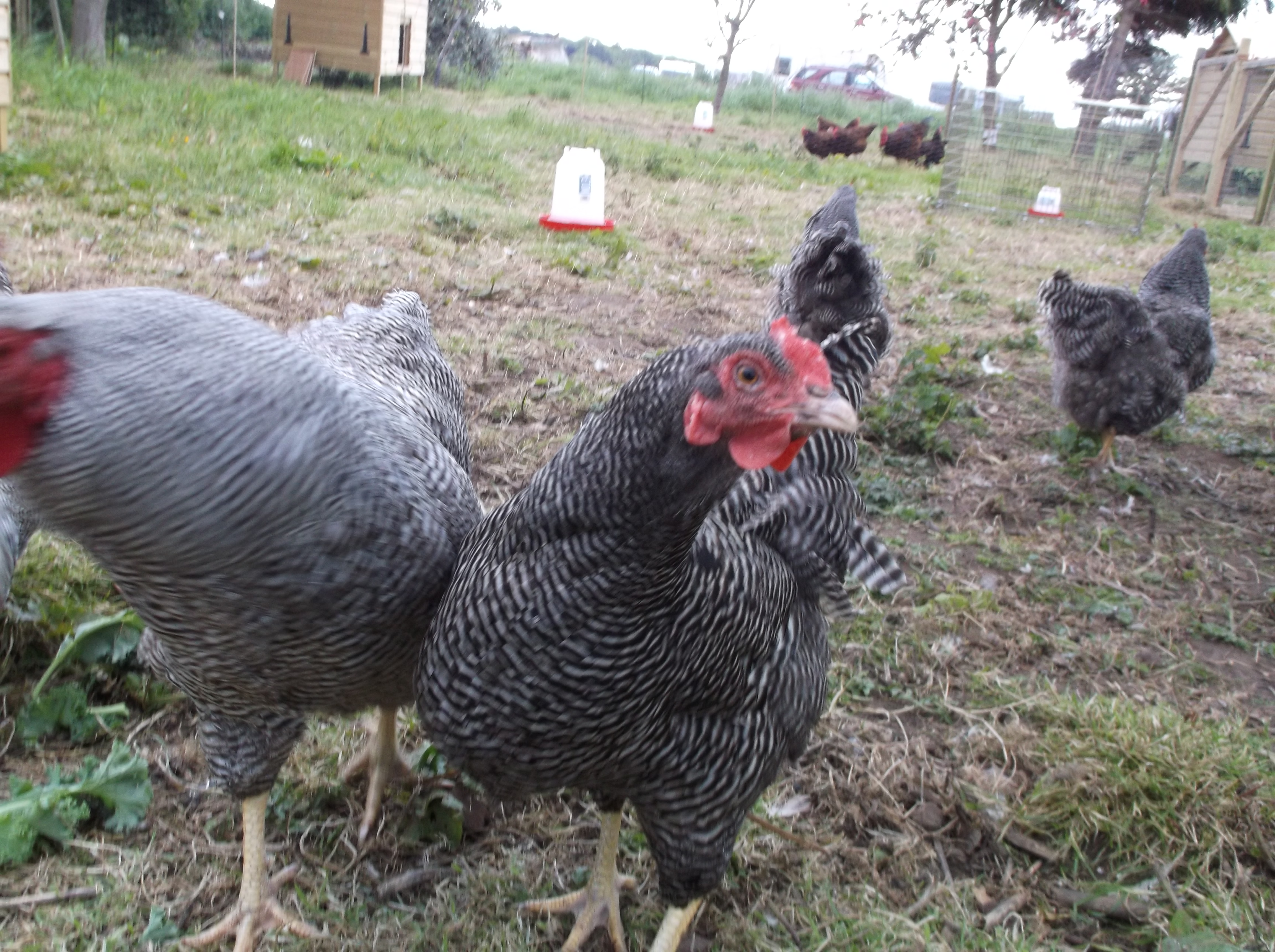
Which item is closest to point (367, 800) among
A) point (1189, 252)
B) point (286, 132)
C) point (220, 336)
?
point (220, 336)

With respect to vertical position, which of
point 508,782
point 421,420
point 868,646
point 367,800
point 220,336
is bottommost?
point 367,800

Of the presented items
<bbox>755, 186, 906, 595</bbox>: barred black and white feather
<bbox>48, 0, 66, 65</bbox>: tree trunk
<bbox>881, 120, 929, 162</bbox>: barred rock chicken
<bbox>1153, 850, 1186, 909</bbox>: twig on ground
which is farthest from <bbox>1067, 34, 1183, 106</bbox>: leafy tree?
<bbox>1153, 850, 1186, 909</bbox>: twig on ground

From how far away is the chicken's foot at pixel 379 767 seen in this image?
2.60m

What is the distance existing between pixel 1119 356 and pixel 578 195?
15.2 ft

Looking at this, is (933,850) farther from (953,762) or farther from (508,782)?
(508,782)

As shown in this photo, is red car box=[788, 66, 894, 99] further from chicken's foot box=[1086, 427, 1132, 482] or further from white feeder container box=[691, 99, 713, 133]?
chicken's foot box=[1086, 427, 1132, 482]

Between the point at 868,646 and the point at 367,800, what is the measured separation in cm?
180

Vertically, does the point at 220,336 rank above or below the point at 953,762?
above

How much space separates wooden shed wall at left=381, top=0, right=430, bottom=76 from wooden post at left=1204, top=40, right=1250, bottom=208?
487 inches

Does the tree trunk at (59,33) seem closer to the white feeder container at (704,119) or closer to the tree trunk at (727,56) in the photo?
the white feeder container at (704,119)

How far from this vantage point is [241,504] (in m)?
1.64

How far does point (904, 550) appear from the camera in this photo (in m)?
4.05

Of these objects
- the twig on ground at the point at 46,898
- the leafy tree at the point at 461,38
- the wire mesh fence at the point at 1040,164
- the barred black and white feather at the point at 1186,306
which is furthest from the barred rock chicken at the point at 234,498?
the leafy tree at the point at 461,38

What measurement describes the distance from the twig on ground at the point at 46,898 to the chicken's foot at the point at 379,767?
2.11 feet
